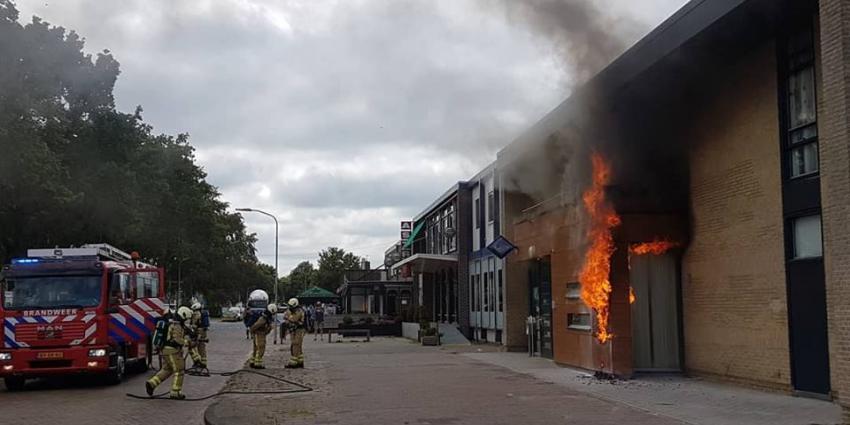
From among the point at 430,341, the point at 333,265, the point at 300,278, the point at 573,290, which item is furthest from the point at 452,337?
the point at 300,278

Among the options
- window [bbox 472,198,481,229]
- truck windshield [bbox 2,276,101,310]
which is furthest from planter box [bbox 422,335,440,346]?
truck windshield [bbox 2,276,101,310]

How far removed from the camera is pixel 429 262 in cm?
3609

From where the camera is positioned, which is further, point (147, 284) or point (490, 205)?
point (490, 205)

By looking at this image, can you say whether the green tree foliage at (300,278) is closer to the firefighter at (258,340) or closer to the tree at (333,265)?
the tree at (333,265)

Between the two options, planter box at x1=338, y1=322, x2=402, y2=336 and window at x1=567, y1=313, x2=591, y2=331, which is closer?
window at x1=567, y1=313, x2=591, y2=331

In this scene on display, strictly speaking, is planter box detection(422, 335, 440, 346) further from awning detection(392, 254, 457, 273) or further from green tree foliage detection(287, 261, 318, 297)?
green tree foliage detection(287, 261, 318, 297)

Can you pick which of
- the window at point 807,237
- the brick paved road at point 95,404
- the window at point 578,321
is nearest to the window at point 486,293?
the window at point 578,321

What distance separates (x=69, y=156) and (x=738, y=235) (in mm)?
21192

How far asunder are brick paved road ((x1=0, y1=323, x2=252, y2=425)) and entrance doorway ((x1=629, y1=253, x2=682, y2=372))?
346 inches

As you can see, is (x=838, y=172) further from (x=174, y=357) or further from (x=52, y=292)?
(x=52, y=292)

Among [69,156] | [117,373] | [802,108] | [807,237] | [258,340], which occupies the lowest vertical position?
[117,373]

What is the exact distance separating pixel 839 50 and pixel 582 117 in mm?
7625

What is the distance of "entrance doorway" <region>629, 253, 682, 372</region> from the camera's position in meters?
17.5

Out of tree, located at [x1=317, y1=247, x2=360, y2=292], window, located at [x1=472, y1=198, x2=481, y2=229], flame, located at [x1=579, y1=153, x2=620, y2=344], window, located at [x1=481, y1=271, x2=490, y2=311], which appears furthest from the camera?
tree, located at [x1=317, y1=247, x2=360, y2=292]
